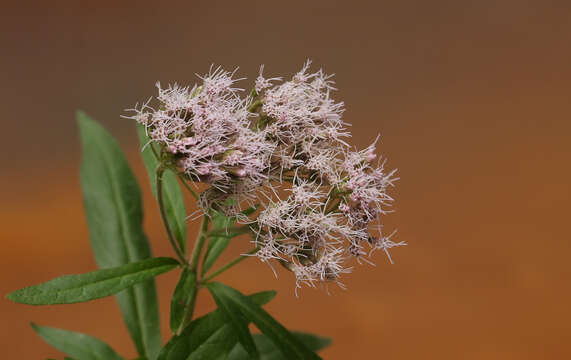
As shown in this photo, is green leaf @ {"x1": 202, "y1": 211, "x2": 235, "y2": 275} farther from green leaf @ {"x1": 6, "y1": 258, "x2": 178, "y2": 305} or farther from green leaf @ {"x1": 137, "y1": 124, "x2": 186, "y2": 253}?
green leaf @ {"x1": 6, "y1": 258, "x2": 178, "y2": 305}

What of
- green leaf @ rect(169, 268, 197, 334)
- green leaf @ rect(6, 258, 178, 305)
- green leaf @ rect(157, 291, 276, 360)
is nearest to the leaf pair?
green leaf @ rect(157, 291, 276, 360)

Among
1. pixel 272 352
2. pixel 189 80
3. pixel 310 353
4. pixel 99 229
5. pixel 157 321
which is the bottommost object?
pixel 310 353

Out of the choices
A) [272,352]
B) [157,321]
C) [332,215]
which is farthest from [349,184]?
[157,321]

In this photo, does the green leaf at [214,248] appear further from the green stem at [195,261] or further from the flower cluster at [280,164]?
the flower cluster at [280,164]

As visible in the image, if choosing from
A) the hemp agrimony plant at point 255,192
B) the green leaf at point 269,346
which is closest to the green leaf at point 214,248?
the hemp agrimony plant at point 255,192

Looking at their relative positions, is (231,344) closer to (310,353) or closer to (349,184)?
(310,353)

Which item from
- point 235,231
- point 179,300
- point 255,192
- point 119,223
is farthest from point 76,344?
point 255,192

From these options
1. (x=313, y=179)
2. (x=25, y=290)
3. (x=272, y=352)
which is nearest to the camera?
(x=25, y=290)

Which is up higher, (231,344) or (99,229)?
(99,229)
